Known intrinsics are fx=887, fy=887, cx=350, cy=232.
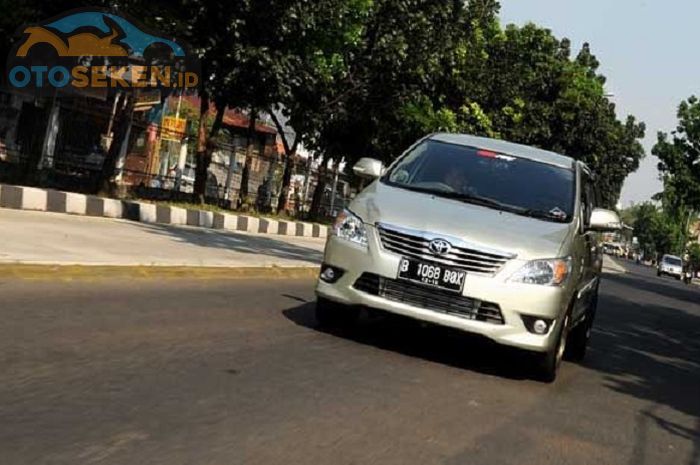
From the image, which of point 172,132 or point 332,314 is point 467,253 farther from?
point 172,132

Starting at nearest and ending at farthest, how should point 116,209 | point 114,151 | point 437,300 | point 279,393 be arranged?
point 279,393 → point 437,300 → point 116,209 → point 114,151

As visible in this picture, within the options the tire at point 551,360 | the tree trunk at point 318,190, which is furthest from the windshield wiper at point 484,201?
the tree trunk at point 318,190

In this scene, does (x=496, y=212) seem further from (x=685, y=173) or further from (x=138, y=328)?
(x=685, y=173)

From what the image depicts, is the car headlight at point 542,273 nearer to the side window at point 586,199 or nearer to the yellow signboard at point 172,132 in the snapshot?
the side window at point 586,199

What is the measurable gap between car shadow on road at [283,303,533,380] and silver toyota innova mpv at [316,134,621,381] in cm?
22

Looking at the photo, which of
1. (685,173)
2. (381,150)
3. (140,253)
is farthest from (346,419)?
(685,173)

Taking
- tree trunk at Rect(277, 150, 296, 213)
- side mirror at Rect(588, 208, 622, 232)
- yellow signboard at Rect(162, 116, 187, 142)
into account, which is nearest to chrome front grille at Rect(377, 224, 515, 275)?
side mirror at Rect(588, 208, 622, 232)

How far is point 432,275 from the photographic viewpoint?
21.0ft

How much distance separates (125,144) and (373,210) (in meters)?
15.2

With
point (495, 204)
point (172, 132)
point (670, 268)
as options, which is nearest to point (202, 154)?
point (172, 132)

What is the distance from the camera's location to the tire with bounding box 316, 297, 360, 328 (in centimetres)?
735

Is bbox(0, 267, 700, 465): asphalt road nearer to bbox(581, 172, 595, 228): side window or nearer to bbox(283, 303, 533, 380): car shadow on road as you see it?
bbox(283, 303, 533, 380): car shadow on road

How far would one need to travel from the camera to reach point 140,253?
36.5 ft

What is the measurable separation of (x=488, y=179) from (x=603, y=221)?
1069mm
